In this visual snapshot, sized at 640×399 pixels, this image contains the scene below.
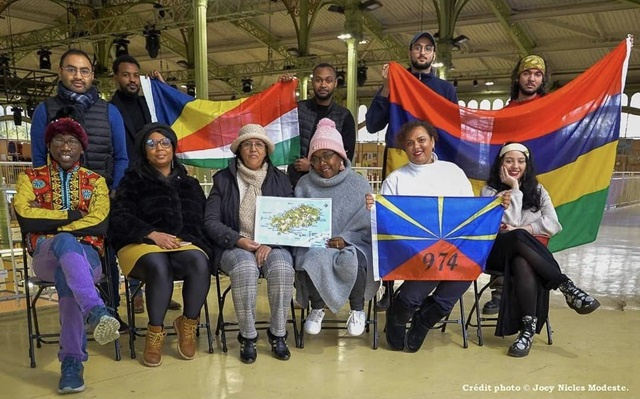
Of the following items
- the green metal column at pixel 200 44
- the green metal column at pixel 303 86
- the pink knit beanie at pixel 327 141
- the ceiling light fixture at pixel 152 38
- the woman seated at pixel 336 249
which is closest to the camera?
the woman seated at pixel 336 249

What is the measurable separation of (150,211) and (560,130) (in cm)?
263

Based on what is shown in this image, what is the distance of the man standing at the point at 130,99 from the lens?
3.25 metres

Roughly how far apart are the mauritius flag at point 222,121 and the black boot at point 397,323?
1303 mm

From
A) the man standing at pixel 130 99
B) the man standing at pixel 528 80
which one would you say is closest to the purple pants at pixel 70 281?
the man standing at pixel 130 99

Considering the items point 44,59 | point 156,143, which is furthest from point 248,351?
point 44,59

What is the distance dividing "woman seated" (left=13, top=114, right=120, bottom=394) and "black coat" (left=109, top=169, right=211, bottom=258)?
0.30ft

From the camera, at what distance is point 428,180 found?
2.92m

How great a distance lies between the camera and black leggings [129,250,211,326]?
2.57 metres

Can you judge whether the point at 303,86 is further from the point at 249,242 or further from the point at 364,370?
the point at 364,370

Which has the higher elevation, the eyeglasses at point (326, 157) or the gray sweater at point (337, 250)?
the eyeglasses at point (326, 157)

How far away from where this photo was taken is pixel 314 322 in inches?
112

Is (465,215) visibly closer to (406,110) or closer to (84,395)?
(406,110)

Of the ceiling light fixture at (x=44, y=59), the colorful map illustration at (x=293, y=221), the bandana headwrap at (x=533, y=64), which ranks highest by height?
the ceiling light fixture at (x=44, y=59)

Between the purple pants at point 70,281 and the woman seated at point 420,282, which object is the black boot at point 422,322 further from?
the purple pants at point 70,281
